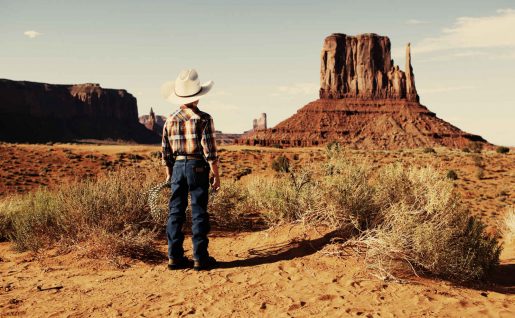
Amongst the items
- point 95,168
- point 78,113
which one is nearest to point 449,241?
point 95,168

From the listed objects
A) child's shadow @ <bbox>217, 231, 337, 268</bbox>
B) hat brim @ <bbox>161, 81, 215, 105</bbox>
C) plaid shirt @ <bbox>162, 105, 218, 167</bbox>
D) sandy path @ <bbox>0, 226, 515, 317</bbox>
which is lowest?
sandy path @ <bbox>0, 226, 515, 317</bbox>

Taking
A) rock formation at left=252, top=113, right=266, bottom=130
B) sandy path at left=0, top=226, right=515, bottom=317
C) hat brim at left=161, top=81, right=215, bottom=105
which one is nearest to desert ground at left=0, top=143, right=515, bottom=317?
sandy path at left=0, top=226, right=515, bottom=317

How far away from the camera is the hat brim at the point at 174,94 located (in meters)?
5.04

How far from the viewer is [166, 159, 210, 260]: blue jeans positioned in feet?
16.5

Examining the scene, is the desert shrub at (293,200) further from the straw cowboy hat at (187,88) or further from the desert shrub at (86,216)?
the straw cowboy hat at (187,88)

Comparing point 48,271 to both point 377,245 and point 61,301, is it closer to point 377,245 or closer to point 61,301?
point 61,301

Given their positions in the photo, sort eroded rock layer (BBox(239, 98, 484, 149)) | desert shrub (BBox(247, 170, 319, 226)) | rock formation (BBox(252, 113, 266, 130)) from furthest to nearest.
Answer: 1. rock formation (BBox(252, 113, 266, 130))
2. eroded rock layer (BBox(239, 98, 484, 149))
3. desert shrub (BBox(247, 170, 319, 226))

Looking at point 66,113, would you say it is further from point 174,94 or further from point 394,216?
point 394,216

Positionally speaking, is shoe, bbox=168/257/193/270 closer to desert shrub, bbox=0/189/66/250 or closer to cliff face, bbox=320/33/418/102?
desert shrub, bbox=0/189/66/250

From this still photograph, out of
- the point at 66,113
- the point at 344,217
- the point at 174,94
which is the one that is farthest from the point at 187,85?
the point at 66,113

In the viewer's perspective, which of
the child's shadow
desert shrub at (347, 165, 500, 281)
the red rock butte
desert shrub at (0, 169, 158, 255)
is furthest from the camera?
the red rock butte

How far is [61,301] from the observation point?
4.29 meters

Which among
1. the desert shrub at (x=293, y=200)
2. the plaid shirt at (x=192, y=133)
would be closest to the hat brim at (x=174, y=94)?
the plaid shirt at (x=192, y=133)

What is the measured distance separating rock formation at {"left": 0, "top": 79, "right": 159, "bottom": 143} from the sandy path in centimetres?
10177
